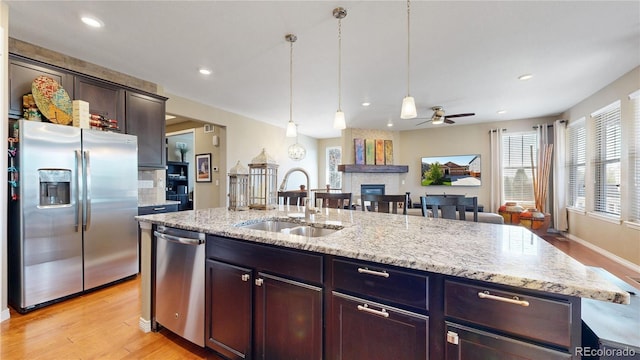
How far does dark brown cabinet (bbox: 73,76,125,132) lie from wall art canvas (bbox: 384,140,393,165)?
601cm

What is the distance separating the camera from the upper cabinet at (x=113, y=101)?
8.04ft

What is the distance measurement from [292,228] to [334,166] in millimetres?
6898

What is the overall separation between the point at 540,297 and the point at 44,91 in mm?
3987

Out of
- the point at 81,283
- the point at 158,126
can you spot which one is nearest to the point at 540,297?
the point at 81,283

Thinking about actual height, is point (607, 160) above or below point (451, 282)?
above

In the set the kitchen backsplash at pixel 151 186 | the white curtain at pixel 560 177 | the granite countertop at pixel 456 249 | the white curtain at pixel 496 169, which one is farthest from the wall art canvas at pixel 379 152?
the granite countertop at pixel 456 249

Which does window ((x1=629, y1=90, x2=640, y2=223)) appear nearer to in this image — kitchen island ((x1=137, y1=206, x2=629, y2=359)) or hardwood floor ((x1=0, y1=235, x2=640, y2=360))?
kitchen island ((x1=137, y1=206, x2=629, y2=359))

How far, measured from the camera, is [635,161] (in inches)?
131

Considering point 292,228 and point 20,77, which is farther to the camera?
point 20,77

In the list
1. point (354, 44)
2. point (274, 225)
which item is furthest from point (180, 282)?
point (354, 44)

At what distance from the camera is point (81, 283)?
2.62 metres

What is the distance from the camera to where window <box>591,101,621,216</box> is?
3.81 metres

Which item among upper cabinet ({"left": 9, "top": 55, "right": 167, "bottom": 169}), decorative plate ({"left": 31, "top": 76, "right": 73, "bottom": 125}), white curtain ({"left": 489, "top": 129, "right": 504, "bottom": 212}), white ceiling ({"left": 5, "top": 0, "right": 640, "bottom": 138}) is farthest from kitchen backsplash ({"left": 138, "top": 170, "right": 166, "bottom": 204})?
white curtain ({"left": 489, "top": 129, "right": 504, "bottom": 212})

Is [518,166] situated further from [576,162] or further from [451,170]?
[451,170]
